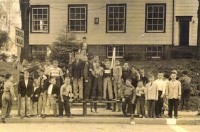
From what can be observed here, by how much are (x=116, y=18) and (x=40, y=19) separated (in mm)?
5390

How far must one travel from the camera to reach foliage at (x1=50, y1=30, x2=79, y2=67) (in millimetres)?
28906

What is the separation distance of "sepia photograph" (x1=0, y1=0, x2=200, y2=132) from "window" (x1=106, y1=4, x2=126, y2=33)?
0.07 metres

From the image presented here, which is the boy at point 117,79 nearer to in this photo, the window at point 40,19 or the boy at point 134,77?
the boy at point 134,77

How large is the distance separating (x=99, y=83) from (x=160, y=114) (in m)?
2.62

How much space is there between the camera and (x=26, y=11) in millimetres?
34969

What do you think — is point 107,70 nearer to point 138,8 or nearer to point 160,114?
point 160,114

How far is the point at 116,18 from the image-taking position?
112ft

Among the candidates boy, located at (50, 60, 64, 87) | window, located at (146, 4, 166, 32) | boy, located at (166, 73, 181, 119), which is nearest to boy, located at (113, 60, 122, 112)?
boy, located at (166, 73, 181, 119)

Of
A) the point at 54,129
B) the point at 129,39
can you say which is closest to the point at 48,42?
the point at 129,39

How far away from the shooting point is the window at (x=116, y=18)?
1348 inches

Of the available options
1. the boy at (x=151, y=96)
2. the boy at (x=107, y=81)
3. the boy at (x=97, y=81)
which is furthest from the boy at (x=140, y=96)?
the boy at (x=97, y=81)

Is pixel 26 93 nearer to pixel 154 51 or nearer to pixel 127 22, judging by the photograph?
pixel 127 22

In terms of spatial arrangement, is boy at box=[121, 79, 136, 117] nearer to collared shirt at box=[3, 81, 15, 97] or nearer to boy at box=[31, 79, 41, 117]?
boy at box=[31, 79, 41, 117]

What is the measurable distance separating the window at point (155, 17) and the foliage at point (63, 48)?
632 cm
